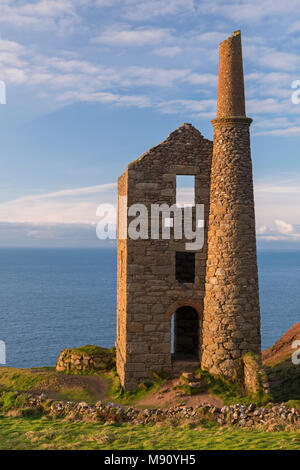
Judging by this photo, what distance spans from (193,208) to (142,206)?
2.54 metres

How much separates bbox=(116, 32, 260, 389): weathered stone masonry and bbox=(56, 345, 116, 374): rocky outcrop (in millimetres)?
3076

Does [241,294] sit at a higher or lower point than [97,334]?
higher

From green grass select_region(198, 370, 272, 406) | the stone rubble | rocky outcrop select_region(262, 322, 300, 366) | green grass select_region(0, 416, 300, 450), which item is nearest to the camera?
green grass select_region(0, 416, 300, 450)

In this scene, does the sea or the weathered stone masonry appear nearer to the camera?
the weathered stone masonry

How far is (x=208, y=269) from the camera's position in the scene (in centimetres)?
2152

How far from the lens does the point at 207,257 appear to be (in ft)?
71.9

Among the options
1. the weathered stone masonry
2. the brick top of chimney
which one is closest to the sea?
the weathered stone masonry

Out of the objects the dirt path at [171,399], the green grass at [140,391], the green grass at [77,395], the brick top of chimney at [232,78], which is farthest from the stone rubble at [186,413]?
the brick top of chimney at [232,78]

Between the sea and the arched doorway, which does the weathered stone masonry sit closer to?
the arched doorway

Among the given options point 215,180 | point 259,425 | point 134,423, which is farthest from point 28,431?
point 215,180

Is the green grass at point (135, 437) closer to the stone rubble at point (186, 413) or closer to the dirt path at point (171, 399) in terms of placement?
the stone rubble at point (186, 413)

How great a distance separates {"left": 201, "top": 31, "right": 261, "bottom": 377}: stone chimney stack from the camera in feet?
67.4

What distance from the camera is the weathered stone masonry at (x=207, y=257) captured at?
67.8 feet

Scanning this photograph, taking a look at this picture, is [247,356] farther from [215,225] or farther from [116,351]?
[116,351]
